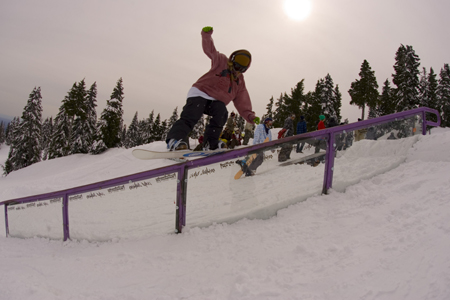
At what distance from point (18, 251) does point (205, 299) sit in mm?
3542

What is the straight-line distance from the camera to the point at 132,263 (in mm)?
2453

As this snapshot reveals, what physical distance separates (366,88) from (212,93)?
40817 mm

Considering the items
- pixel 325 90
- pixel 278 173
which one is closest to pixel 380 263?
pixel 278 173

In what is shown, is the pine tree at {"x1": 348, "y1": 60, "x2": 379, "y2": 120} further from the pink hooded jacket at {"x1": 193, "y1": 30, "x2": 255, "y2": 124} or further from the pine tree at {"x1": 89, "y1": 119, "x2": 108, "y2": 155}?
the pink hooded jacket at {"x1": 193, "y1": 30, "x2": 255, "y2": 124}

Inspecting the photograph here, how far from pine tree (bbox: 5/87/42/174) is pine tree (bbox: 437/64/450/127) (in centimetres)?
6005

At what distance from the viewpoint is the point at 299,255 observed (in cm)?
212

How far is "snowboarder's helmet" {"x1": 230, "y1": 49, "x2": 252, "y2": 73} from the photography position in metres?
3.16

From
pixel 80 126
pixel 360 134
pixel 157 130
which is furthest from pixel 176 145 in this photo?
pixel 157 130

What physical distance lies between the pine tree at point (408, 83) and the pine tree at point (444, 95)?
14677 mm

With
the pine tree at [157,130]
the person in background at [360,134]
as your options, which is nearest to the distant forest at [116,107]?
the pine tree at [157,130]

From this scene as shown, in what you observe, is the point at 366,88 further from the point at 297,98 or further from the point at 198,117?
the point at 198,117

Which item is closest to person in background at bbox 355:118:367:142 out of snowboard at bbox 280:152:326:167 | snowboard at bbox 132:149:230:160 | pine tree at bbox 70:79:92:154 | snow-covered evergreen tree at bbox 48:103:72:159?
snowboard at bbox 280:152:326:167

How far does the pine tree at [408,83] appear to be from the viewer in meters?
29.3

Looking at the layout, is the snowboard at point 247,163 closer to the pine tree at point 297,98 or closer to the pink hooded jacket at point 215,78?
the pink hooded jacket at point 215,78
